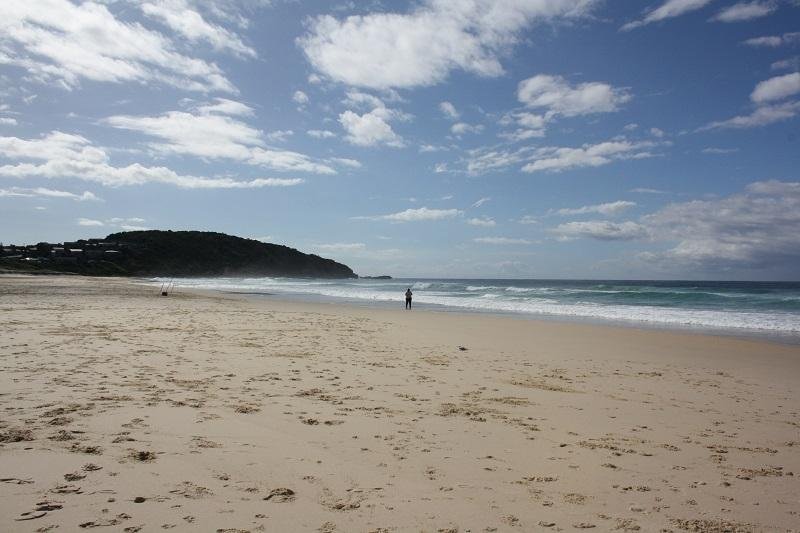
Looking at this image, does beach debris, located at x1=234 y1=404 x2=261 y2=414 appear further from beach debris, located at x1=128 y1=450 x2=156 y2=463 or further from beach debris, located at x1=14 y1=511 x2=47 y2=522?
beach debris, located at x1=14 y1=511 x2=47 y2=522

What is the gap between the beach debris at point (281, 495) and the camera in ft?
11.5

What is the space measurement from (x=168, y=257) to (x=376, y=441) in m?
106

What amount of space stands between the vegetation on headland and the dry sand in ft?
196

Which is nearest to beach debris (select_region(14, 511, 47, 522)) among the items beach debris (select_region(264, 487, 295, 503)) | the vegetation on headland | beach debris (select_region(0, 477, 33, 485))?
beach debris (select_region(0, 477, 33, 485))

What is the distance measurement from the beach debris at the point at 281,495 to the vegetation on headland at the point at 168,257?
63.7 meters

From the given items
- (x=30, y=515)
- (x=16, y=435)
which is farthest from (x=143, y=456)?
(x=16, y=435)

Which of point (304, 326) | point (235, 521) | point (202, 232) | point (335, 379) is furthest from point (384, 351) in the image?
point (202, 232)

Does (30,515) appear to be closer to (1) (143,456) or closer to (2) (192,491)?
(2) (192,491)

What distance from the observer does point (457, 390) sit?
742cm

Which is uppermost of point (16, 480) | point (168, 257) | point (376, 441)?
point (168, 257)

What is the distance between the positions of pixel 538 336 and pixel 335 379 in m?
9.52

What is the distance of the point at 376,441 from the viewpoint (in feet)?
16.0

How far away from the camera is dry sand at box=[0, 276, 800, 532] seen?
3.41 metres

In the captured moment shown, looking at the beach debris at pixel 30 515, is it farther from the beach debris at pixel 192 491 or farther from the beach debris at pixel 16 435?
the beach debris at pixel 16 435
